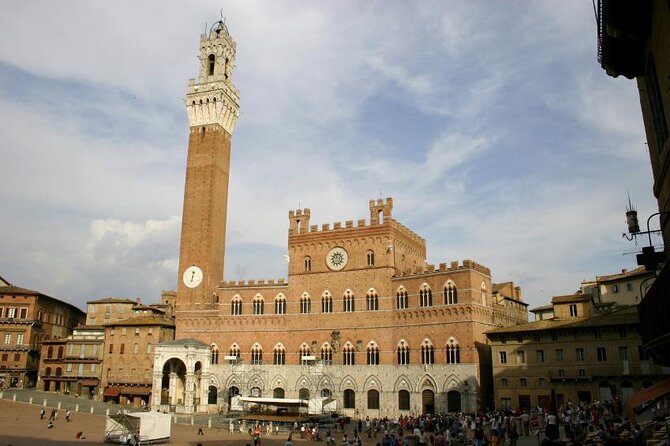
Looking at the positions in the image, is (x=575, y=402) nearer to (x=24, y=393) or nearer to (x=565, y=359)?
(x=565, y=359)

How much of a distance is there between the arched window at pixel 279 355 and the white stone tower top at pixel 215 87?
25328mm

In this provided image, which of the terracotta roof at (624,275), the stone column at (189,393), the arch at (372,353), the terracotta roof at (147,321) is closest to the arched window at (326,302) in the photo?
the arch at (372,353)

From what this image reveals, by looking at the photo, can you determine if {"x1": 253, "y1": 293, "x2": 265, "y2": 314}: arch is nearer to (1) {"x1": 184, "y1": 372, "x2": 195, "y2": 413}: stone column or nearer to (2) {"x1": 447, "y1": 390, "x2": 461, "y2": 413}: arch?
(1) {"x1": 184, "y1": 372, "x2": 195, "y2": 413}: stone column

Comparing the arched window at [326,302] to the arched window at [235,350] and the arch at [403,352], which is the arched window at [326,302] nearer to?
the arch at [403,352]

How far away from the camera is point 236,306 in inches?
2160

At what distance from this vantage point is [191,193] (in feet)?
194

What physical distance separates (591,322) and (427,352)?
12.9m

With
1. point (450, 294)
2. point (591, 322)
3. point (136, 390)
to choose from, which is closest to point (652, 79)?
point (591, 322)

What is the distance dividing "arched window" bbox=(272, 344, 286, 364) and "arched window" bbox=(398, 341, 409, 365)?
11.2 metres

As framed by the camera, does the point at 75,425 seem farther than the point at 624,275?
No

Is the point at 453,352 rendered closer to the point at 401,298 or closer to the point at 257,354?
the point at 401,298

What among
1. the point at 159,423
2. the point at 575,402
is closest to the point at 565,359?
the point at 575,402

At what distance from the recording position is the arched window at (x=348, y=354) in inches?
1930

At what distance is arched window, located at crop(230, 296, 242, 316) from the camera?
180ft
